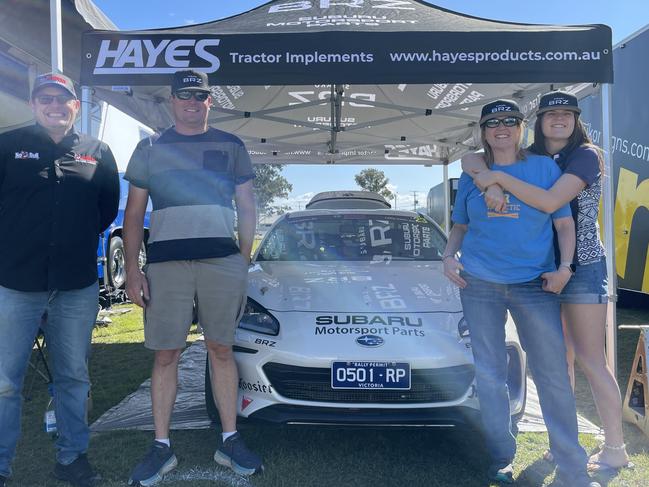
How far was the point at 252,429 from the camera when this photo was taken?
3201 millimetres

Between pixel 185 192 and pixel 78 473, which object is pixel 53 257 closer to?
pixel 185 192

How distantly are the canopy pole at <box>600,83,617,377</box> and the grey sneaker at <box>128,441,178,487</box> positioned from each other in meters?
2.73

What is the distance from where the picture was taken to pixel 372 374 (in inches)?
98.7

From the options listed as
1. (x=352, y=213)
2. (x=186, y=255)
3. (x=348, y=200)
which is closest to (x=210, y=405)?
(x=186, y=255)

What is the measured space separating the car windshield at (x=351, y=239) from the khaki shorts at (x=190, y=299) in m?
1.33

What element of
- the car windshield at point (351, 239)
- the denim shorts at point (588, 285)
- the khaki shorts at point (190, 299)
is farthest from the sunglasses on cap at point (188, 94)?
the denim shorts at point (588, 285)

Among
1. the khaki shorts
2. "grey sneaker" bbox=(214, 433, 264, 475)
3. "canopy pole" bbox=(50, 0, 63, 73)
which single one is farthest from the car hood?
"canopy pole" bbox=(50, 0, 63, 73)

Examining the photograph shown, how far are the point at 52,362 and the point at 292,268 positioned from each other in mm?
1595

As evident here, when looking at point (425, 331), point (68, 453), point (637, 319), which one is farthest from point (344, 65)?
point (637, 319)

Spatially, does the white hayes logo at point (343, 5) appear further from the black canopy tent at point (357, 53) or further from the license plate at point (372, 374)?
the license plate at point (372, 374)

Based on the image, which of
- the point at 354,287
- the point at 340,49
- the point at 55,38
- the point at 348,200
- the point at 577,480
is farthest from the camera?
the point at 348,200

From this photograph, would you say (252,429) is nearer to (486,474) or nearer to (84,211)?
(486,474)

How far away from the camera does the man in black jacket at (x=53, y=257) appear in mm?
2357

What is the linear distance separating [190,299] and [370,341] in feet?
2.98
